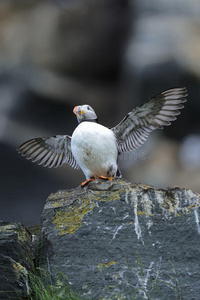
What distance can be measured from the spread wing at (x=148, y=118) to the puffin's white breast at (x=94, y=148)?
47cm

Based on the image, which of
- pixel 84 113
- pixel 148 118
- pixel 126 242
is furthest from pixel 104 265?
pixel 148 118

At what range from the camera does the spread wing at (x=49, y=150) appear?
5.92 metres

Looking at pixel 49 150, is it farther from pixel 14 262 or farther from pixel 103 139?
pixel 14 262

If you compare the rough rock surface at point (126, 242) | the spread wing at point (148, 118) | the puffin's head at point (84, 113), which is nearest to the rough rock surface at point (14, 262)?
the rough rock surface at point (126, 242)

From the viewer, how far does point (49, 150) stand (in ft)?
19.7

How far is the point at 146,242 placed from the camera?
3416 mm

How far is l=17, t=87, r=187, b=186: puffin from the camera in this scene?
4949 mm

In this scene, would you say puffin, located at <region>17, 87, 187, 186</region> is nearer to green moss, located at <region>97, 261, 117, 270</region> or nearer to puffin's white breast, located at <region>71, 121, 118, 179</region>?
puffin's white breast, located at <region>71, 121, 118, 179</region>

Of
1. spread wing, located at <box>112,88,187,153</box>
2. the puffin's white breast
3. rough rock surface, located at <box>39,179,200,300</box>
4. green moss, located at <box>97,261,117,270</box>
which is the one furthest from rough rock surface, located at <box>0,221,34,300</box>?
spread wing, located at <box>112,88,187,153</box>

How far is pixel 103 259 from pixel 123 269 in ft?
0.51

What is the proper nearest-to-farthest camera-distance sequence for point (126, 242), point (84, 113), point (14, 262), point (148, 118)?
point (14, 262)
point (126, 242)
point (84, 113)
point (148, 118)

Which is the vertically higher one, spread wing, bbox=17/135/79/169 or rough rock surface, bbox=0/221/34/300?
spread wing, bbox=17/135/79/169

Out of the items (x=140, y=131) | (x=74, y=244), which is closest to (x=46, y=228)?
(x=74, y=244)

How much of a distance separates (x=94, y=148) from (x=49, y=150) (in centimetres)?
121
